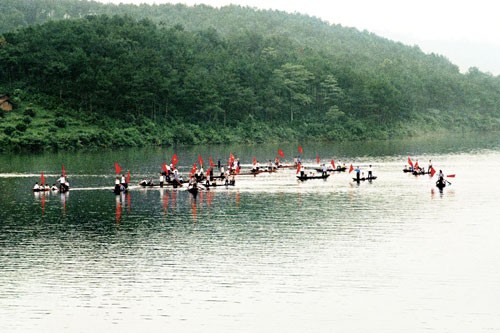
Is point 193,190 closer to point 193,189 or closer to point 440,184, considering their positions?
point 193,189

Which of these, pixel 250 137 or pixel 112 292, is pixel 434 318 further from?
pixel 250 137

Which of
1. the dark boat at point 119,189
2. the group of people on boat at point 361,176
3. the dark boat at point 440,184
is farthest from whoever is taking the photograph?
the group of people on boat at point 361,176

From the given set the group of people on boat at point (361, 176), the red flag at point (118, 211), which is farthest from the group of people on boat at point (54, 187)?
the group of people on boat at point (361, 176)

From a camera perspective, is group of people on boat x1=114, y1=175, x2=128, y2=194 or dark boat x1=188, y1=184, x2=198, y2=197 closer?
group of people on boat x1=114, y1=175, x2=128, y2=194

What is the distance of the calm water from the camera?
39719mm

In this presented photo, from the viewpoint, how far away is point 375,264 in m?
49.6

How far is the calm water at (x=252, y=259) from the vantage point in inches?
1564

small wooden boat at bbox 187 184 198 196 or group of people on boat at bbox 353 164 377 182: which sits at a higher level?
group of people on boat at bbox 353 164 377 182

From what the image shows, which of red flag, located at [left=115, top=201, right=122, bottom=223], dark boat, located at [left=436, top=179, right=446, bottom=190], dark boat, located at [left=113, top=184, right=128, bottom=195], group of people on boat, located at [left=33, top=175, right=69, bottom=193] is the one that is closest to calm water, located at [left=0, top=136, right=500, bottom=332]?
red flag, located at [left=115, top=201, right=122, bottom=223]

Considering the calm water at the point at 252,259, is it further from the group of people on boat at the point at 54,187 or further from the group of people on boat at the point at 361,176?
the group of people on boat at the point at 361,176

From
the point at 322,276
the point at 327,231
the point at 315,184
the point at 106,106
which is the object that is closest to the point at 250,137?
the point at 106,106

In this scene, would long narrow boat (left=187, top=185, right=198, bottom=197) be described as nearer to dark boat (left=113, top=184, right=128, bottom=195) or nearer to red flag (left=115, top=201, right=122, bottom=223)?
dark boat (left=113, top=184, right=128, bottom=195)

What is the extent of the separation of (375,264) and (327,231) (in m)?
11.2

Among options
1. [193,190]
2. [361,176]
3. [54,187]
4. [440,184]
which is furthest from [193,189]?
[440,184]
